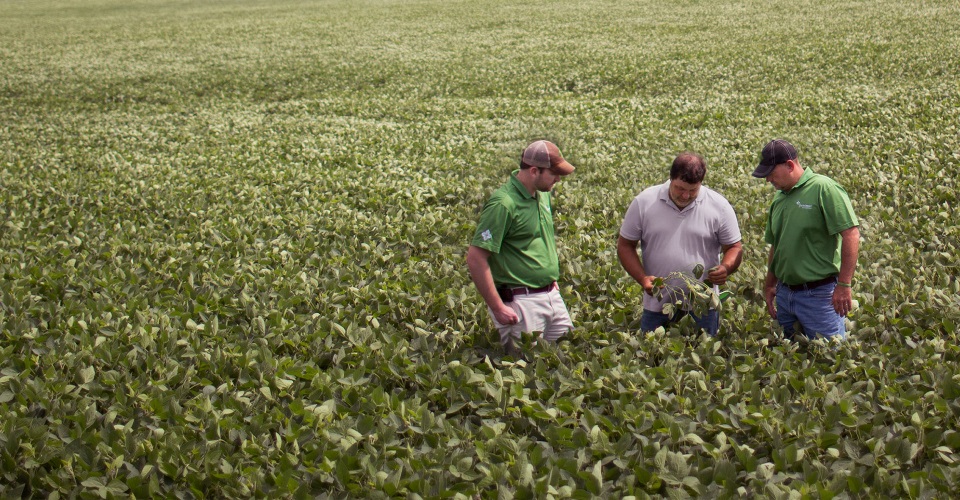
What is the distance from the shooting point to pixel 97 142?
19.6 metres

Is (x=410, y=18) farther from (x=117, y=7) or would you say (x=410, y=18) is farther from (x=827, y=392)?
(x=827, y=392)

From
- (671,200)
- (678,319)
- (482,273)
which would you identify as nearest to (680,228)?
(671,200)

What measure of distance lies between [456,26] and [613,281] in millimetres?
34278

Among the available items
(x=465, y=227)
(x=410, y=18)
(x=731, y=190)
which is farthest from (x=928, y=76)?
(x=410, y=18)

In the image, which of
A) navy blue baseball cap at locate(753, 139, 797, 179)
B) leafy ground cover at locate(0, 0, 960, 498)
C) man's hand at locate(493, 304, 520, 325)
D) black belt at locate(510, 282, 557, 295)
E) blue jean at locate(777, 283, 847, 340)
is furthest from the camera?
black belt at locate(510, 282, 557, 295)

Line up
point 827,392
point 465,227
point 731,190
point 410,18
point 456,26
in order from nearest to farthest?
point 827,392, point 465,227, point 731,190, point 456,26, point 410,18

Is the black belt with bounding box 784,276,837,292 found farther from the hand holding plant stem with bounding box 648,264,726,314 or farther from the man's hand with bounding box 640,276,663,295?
the man's hand with bounding box 640,276,663,295

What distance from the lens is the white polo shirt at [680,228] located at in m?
6.01

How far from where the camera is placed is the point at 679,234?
19.8ft

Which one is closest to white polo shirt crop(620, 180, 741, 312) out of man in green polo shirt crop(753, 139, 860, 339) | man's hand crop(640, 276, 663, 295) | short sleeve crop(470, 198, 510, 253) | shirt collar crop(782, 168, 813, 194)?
man's hand crop(640, 276, 663, 295)

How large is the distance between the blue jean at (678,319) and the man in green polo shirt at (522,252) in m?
0.69

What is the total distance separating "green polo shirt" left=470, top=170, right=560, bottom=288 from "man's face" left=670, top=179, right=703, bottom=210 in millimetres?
921

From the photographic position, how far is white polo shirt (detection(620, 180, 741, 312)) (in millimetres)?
6008

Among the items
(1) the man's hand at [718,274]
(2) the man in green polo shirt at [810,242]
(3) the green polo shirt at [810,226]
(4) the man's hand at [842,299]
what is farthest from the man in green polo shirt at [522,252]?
(4) the man's hand at [842,299]
